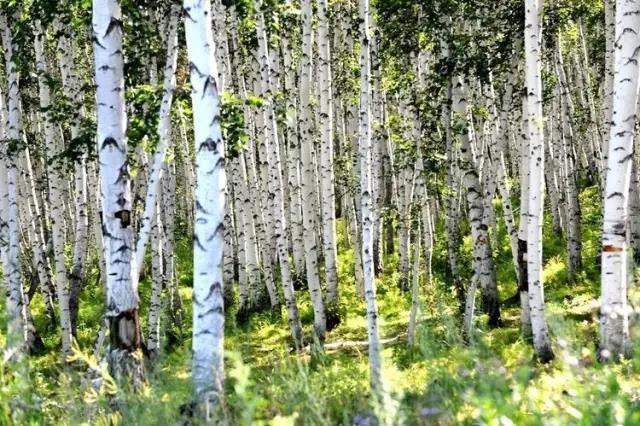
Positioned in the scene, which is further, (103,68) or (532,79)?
(532,79)

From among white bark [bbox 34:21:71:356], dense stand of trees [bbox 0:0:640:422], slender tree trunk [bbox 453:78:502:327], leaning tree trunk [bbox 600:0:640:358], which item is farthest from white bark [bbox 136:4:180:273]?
leaning tree trunk [bbox 600:0:640:358]

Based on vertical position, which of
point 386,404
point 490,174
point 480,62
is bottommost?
point 386,404

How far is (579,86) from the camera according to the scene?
26.2 metres

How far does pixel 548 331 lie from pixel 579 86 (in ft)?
64.5

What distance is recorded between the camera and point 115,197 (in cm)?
565

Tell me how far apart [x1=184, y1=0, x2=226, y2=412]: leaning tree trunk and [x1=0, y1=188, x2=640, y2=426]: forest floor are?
1.23 feet

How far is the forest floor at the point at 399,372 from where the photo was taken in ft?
11.2

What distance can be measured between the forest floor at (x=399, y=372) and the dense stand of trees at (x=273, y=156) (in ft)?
1.18

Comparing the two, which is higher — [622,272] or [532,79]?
[532,79]

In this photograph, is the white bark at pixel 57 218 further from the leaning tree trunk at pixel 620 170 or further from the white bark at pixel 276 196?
the leaning tree trunk at pixel 620 170

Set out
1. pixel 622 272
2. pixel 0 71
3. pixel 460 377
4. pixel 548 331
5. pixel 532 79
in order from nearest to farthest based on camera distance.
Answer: pixel 460 377
pixel 622 272
pixel 532 79
pixel 548 331
pixel 0 71

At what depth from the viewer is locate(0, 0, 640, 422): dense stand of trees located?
5.57m

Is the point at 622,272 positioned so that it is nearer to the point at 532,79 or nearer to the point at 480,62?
the point at 532,79

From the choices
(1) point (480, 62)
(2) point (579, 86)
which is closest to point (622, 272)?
Answer: (1) point (480, 62)
